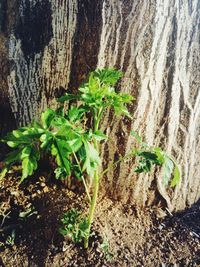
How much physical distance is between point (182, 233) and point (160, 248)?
0.19m

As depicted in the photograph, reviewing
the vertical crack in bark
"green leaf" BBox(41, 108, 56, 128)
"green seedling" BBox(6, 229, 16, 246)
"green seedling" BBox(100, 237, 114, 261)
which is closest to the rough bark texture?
the vertical crack in bark

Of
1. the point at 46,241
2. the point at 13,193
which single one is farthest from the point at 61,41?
the point at 46,241

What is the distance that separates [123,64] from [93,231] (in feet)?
3.11

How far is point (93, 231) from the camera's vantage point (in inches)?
77.1

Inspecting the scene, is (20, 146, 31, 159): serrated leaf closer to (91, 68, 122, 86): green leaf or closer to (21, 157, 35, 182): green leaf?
(21, 157, 35, 182): green leaf

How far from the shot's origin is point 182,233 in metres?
2.09

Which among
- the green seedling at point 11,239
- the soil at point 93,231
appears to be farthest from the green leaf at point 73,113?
the green seedling at point 11,239

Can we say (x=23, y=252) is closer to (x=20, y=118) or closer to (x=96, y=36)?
(x=20, y=118)

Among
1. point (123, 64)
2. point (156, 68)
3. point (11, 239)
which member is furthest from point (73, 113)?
point (11, 239)

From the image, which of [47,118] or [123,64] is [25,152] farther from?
[123,64]

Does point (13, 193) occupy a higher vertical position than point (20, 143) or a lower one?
lower

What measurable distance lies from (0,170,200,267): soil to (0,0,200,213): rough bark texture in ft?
0.45

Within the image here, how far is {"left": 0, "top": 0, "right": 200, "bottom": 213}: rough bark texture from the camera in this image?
178 centimetres

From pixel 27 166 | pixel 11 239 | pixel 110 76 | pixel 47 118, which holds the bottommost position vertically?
pixel 11 239
